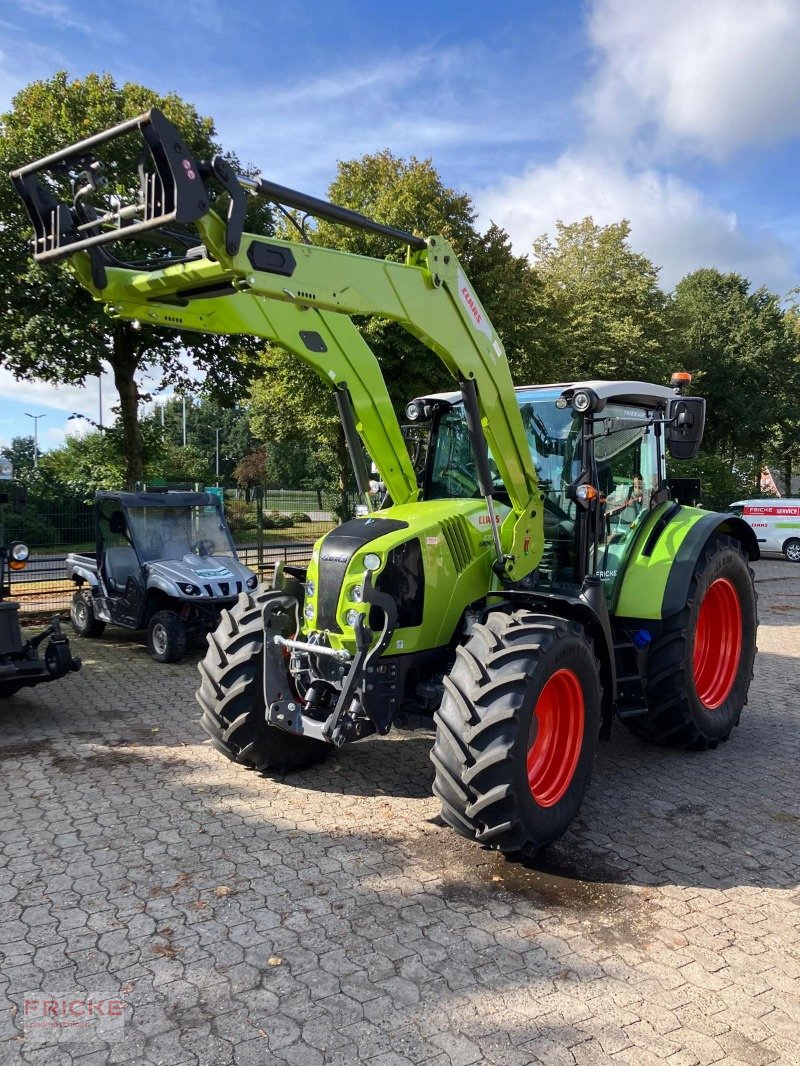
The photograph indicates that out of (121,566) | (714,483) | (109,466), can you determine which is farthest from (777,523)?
(121,566)

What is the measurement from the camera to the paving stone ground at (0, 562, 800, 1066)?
2863 millimetres

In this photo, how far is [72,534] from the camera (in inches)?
500

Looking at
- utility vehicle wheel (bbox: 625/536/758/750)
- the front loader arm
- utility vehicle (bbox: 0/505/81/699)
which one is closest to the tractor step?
utility vehicle wheel (bbox: 625/536/758/750)

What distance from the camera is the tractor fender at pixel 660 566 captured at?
5.47m

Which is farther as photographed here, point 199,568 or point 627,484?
point 199,568

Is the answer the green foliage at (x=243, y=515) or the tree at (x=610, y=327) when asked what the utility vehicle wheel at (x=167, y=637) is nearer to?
→ the green foliage at (x=243, y=515)

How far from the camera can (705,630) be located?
20.6ft

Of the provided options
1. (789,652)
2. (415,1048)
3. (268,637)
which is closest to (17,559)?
(268,637)

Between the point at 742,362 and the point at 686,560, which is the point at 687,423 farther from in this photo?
the point at 742,362

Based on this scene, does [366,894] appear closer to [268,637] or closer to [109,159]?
[268,637]

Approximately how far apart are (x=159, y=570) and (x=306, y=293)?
5.81 meters

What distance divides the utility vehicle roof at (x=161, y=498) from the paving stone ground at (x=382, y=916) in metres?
4.23

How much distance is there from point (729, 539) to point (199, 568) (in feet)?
18.8

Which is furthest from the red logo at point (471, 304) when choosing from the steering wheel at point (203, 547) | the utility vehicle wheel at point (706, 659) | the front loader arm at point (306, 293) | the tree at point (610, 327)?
the tree at point (610, 327)
